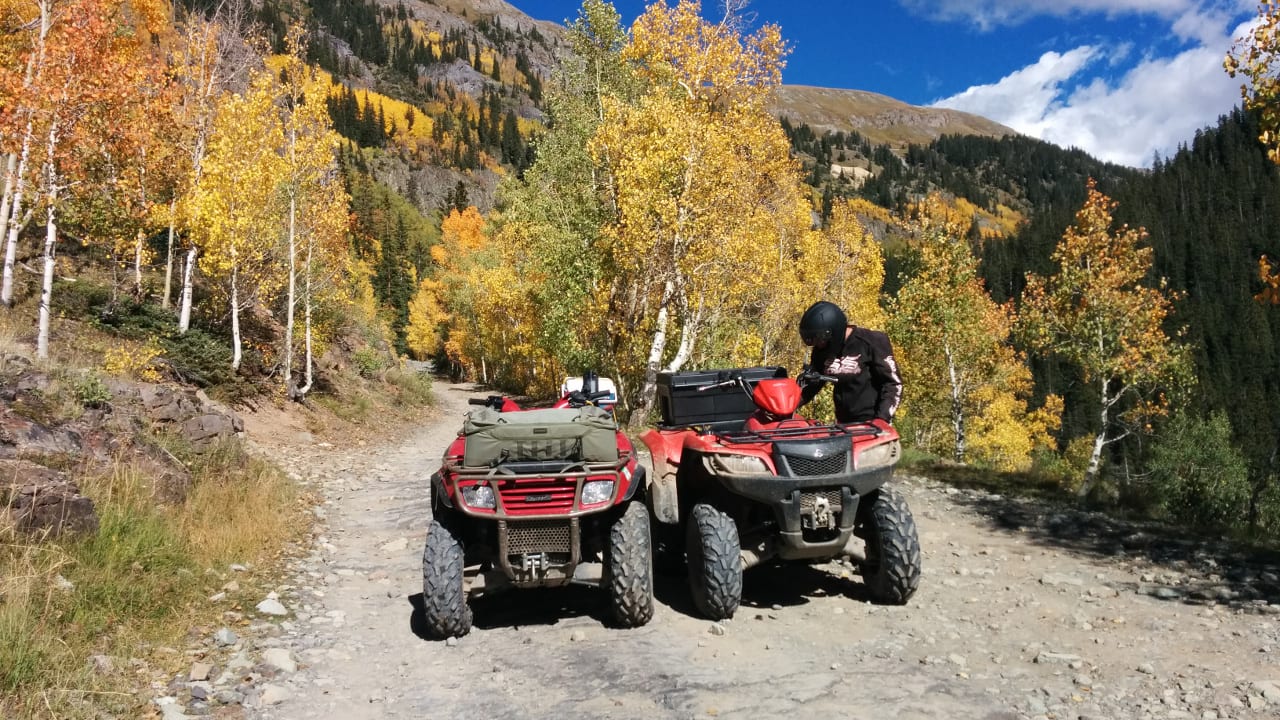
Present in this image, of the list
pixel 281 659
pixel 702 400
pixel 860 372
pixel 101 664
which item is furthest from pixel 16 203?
pixel 860 372

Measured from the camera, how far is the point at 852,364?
22.5 ft

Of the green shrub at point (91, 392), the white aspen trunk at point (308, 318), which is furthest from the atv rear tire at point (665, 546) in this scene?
the white aspen trunk at point (308, 318)

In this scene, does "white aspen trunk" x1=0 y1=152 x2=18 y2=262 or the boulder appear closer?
the boulder

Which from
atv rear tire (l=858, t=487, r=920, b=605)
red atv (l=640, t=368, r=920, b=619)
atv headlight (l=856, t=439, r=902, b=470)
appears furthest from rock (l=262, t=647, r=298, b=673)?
atv rear tire (l=858, t=487, r=920, b=605)

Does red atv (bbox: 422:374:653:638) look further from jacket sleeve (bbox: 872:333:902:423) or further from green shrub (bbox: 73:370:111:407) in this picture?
green shrub (bbox: 73:370:111:407)

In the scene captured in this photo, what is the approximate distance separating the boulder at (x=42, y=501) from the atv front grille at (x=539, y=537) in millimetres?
3690

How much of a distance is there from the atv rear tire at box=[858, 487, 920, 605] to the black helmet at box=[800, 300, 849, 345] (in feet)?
4.96

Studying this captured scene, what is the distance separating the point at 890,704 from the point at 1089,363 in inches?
930

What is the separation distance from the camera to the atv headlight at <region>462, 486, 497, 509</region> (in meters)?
5.46

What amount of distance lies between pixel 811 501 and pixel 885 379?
1887mm

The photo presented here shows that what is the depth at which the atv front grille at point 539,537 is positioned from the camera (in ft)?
18.1

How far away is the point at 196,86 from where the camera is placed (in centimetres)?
1836

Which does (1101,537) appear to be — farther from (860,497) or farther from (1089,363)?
(1089,363)

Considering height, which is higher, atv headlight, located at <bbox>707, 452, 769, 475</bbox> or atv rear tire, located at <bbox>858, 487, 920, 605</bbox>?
atv headlight, located at <bbox>707, 452, 769, 475</bbox>
